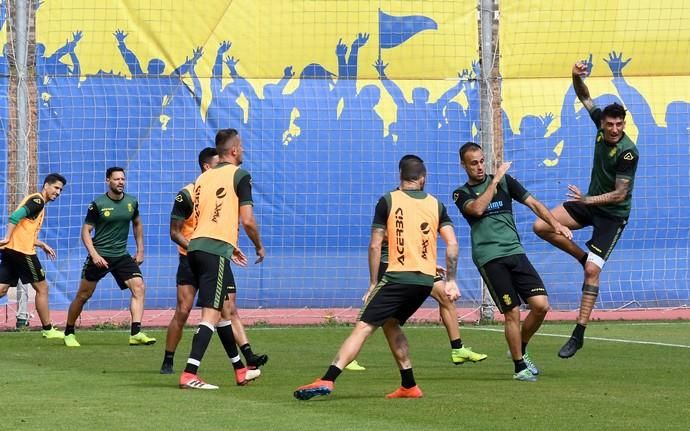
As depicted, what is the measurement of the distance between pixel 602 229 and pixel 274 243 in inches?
314

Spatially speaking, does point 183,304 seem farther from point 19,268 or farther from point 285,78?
point 285,78

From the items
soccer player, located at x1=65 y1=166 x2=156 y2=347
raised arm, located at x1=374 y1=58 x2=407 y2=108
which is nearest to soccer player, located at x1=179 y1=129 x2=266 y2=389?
soccer player, located at x1=65 y1=166 x2=156 y2=347

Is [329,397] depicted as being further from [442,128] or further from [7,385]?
[442,128]

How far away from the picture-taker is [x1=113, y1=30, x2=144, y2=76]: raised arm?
65.1ft

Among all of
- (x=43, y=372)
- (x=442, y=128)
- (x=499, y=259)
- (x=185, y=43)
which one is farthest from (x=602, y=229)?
(x=185, y=43)

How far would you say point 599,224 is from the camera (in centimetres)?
A: 1321

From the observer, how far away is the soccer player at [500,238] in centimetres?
1159

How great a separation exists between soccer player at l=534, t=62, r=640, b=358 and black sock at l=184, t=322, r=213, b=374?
3.68 metres

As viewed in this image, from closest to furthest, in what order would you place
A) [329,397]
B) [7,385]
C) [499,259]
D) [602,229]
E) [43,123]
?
[329,397] → [7,385] → [499,259] → [602,229] → [43,123]

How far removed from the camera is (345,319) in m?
20.3

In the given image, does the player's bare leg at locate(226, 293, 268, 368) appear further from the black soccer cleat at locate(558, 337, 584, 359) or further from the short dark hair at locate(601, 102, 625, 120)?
the short dark hair at locate(601, 102, 625, 120)

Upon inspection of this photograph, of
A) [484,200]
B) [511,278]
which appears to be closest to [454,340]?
[511,278]

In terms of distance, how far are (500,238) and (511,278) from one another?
1.21 feet

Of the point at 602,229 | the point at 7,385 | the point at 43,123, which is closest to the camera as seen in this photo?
the point at 7,385
